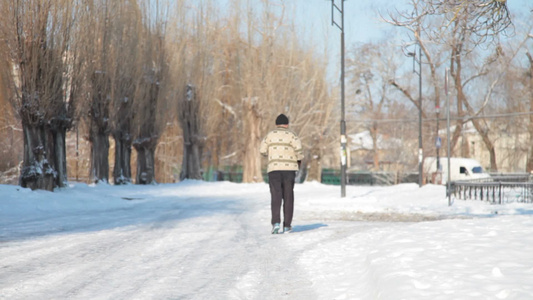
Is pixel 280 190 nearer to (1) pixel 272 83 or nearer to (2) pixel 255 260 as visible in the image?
(2) pixel 255 260

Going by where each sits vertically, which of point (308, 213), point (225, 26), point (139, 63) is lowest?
point (308, 213)

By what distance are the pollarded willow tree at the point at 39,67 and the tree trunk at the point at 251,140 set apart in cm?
1847

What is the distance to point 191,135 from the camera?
34969 mm

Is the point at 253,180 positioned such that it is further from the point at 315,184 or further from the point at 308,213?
the point at 308,213

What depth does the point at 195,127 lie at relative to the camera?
1382 inches

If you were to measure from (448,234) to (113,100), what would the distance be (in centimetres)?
2061

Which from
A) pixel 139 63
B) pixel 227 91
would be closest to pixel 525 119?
pixel 227 91

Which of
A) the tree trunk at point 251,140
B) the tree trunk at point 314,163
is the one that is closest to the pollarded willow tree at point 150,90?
the tree trunk at point 251,140

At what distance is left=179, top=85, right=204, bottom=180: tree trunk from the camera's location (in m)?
34.4

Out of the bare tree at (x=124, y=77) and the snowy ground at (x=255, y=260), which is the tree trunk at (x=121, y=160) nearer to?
the bare tree at (x=124, y=77)

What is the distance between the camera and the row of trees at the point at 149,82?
18.0 metres

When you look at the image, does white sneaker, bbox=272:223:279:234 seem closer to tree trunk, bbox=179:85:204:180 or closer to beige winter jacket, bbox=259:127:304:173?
beige winter jacket, bbox=259:127:304:173

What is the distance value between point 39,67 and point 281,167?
36.9 feet

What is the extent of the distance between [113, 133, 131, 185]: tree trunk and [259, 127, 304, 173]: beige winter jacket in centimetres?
1943
